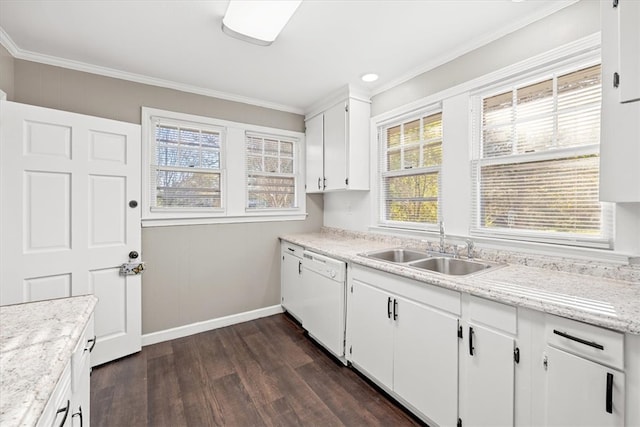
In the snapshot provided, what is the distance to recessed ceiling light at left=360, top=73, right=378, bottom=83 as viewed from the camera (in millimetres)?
2674

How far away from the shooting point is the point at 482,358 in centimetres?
144

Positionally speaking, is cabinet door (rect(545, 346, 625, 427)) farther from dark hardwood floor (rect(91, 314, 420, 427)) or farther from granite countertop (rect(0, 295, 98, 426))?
granite countertop (rect(0, 295, 98, 426))

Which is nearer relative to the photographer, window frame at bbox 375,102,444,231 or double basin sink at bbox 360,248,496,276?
double basin sink at bbox 360,248,496,276

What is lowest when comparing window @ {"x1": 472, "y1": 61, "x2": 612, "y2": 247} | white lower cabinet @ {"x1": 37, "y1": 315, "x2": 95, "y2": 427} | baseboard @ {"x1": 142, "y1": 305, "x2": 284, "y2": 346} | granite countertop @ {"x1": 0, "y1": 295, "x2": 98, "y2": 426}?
baseboard @ {"x1": 142, "y1": 305, "x2": 284, "y2": 346}

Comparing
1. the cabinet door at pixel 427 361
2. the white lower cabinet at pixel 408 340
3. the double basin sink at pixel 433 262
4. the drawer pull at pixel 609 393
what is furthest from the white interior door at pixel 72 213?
the drawer pull at pixel 609 393

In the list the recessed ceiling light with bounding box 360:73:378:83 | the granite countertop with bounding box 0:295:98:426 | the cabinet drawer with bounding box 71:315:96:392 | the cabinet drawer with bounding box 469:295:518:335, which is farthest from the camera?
the recessed ceiling light with bounding box 360:73:378:83

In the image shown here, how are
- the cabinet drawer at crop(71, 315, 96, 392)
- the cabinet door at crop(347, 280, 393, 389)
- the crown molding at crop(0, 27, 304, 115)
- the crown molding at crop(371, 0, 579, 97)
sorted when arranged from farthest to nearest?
the crown molding at crop(0, 27, 304, 115) < the cabinet door at crop(347, 280, 393, 389) < the crown molding at crop(371, 0, 579, 97) < the cabinet drawer at crop(71, 315, 96, 392)

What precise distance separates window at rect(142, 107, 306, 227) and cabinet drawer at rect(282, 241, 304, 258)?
0.36 metres

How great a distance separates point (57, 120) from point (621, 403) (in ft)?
11.8

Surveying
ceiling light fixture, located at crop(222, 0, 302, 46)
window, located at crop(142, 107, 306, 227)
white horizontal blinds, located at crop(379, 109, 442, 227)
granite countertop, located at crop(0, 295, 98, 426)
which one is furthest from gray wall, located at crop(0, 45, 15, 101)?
white horizontal blinds, located at crop(379, 109, 442, 227)

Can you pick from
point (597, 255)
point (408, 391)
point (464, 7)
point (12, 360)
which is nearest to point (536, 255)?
point (597, 255)

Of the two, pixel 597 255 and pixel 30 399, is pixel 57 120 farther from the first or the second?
pixel 597 255

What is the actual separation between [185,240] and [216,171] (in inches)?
31.5

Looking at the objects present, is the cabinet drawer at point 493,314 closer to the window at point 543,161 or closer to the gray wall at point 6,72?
the window at point 543,161
